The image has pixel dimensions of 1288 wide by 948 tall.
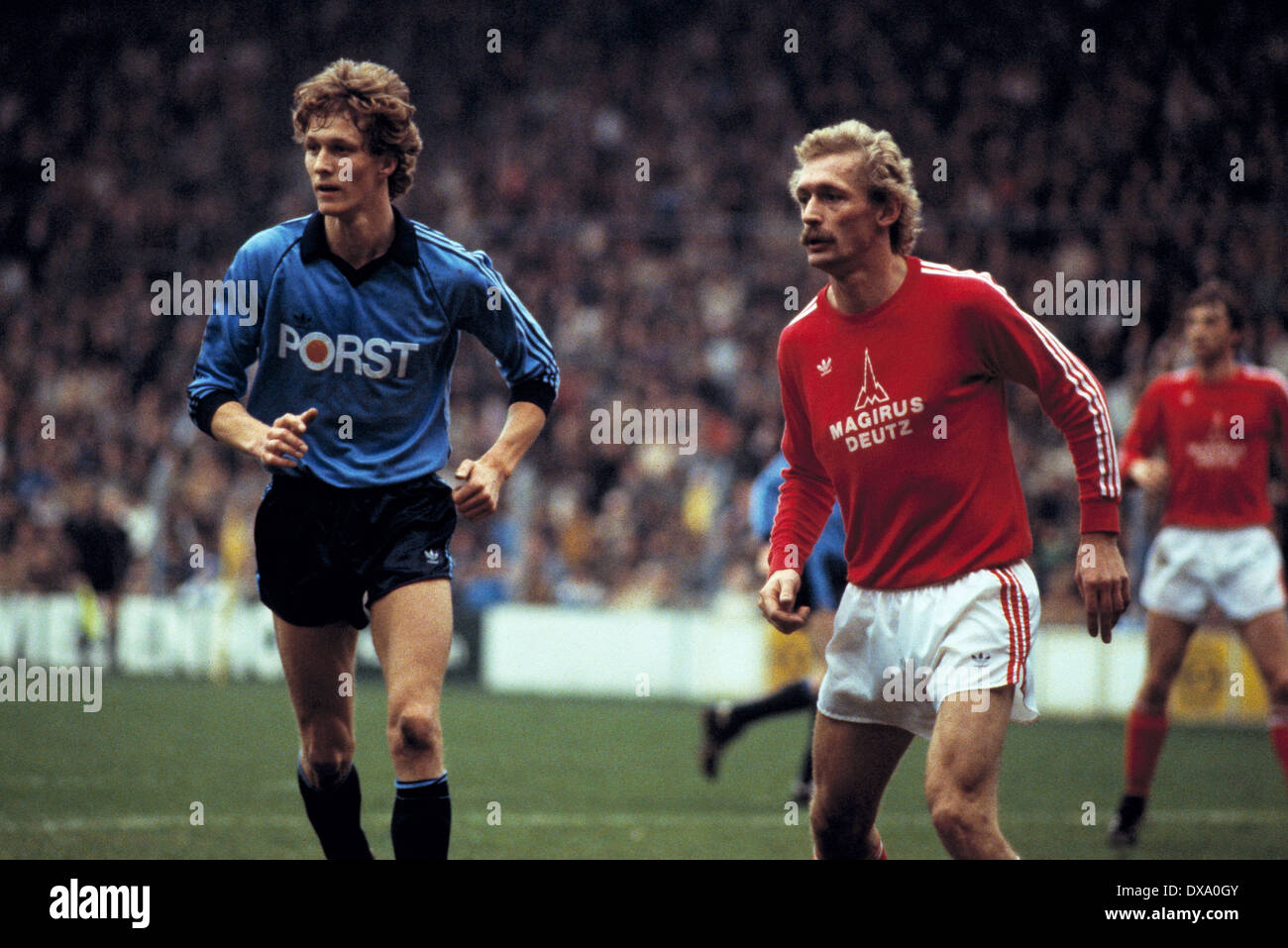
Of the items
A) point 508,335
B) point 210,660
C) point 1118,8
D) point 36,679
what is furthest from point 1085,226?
point 508,335

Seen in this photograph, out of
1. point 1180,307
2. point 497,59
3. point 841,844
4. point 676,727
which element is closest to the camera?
point 841,844

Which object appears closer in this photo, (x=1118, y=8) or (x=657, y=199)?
(x=1118, y=8)

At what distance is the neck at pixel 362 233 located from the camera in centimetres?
486

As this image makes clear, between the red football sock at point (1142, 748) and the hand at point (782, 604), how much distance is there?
3561 mm

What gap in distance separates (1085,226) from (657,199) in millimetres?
5877

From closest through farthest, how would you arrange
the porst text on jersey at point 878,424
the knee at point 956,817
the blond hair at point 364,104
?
1. the knee at point 956,817
2. the porst text on jersey at point 878,424
3. the blond hair at point 364,104

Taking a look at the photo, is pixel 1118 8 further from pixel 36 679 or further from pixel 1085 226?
pixel 36 679

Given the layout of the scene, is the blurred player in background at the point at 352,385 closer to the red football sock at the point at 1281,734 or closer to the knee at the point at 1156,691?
the knee at the point at 1156,691

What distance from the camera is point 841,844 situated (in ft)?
14.4

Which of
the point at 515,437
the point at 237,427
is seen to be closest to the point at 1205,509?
the point at 515,437

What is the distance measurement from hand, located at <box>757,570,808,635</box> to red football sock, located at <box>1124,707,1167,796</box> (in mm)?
3561

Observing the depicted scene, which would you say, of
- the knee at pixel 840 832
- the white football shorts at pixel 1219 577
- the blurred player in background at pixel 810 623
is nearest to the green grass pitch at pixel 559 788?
the blurred player in background at pixel 810 623

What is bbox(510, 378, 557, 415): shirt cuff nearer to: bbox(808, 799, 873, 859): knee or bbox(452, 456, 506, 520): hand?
bbox(452, 456, 506, 520): hand

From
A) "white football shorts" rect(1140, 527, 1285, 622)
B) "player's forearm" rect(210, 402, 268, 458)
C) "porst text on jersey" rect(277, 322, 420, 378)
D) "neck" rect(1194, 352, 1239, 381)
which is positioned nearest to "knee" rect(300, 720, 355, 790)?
"player's forearm" rect(210, 402, 268, 458)
